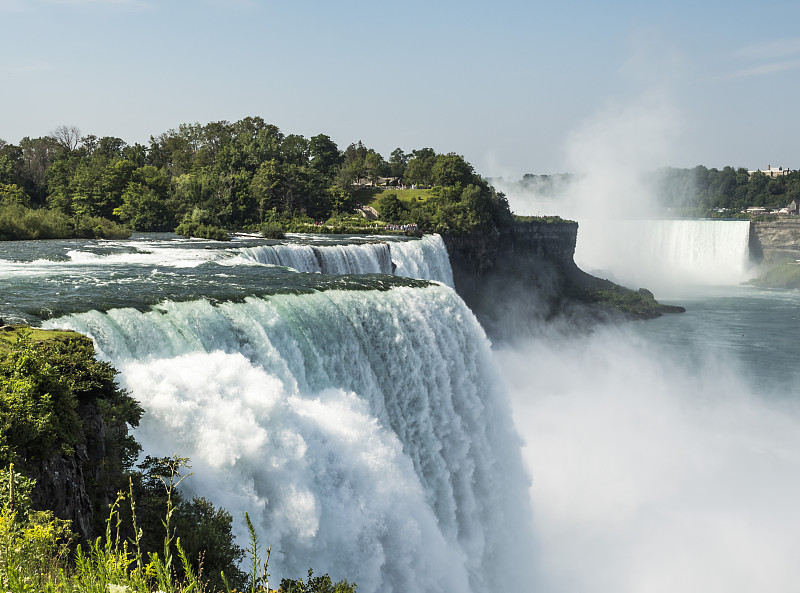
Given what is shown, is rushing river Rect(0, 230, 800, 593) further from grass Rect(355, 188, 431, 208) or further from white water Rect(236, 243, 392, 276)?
grass Rect(355, 188, 431, 208)

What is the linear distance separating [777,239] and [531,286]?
42.5 metres

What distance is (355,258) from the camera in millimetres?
31875

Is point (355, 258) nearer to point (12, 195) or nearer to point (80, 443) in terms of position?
point (80, 443)

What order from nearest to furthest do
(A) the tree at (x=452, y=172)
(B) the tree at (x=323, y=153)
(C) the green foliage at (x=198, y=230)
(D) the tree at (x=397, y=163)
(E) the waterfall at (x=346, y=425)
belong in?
1. (E) the waterfall at (x=346, y=425)
2. (C) the green foliage at (x=198, y=230)
3. (A) the tree at (x=452, y=172)
4. (B) the tree at (x=323, y=153)
5. (D) the tree at (x=397, y=163)

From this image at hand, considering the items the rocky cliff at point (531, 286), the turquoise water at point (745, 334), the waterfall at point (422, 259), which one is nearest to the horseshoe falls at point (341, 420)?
the waterfall at point (422, 259)

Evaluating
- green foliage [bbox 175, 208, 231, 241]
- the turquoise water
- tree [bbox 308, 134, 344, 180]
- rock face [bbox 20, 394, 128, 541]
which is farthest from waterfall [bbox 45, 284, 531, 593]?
tree [bbox 308, 134, 344, 180]

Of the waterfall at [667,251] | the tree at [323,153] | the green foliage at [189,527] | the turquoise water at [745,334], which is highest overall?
the tree at [323,153]

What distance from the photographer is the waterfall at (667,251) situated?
83.2 meters

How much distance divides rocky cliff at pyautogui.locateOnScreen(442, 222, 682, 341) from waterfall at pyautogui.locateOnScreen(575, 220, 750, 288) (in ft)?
55.6

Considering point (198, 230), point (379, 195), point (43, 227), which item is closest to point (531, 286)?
point (379, 195)

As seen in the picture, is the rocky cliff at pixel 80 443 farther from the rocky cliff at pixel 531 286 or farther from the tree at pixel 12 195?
the tree at pixel 12 195

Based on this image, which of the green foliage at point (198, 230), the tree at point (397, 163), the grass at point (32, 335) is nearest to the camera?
the grass at point (32, 335)

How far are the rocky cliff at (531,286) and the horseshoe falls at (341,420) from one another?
28671mm

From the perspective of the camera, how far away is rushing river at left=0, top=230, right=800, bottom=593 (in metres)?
12.1
